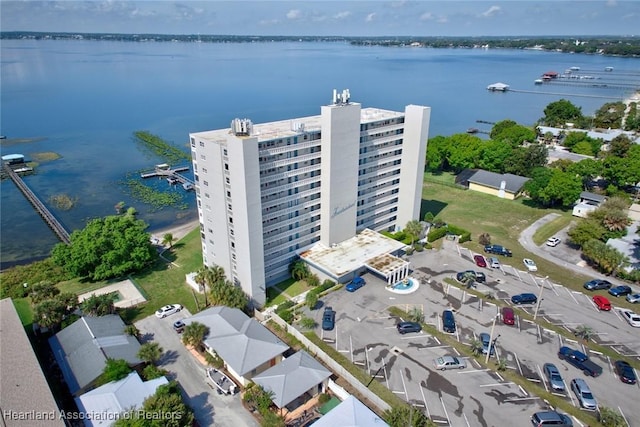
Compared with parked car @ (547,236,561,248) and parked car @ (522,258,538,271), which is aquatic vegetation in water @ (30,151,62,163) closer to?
parked car @ (522,258,538,271)

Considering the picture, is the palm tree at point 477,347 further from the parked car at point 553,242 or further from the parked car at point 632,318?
the parked car at point 553,242

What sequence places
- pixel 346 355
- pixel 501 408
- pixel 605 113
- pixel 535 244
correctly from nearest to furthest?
pixel 501 408
pixel 346 355
pixel 535 244
pixel 605 113

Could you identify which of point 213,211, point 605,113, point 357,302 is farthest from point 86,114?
point 605,113

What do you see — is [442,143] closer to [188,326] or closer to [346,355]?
[346,355]

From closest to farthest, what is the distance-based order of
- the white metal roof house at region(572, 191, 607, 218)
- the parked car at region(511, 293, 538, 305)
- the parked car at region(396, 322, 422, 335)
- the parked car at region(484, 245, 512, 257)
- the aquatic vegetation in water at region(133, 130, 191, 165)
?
the parked car at region(396, 322, 422, 335), the parked car at region(511, 293, 538, 305), the parked car at region(484, 245, 512, 257), the white metal roof house at region(572, 191, 607, 218), the aquatic vegetation in water at region(133, 130, 191, 165)

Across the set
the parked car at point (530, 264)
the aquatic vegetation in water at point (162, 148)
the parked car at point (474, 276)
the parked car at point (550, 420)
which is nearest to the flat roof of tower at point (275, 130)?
the parked car at point (474, 276)

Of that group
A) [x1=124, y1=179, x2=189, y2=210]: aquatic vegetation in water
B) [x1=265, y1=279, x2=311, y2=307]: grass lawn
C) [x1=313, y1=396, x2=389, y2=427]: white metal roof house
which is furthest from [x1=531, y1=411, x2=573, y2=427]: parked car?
[x1=124, y1=179, x2=189, y2=210]: aquatic vegetation in water

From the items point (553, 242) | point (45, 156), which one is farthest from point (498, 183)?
point (45, 156)
